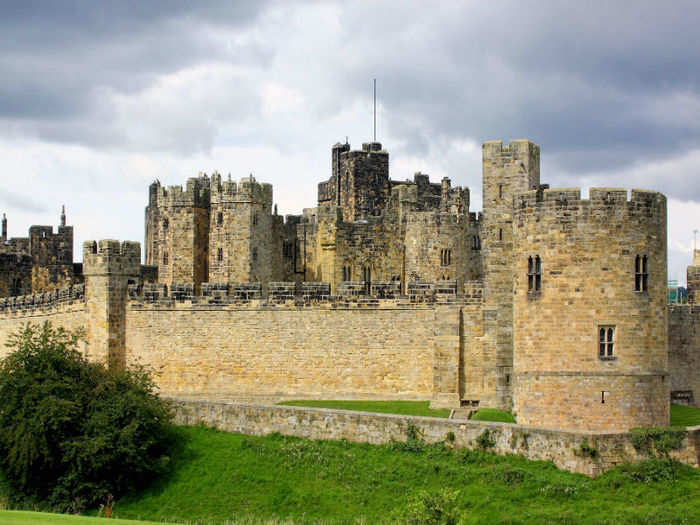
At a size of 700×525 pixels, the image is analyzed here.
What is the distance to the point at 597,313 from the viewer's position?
3241 centimetres

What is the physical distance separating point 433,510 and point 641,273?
388 inches

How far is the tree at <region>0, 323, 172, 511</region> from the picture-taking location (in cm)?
3391

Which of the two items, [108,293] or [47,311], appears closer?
[108,293]

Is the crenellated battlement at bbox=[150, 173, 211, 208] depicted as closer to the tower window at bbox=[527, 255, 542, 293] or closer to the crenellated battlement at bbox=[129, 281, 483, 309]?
the crenellated battlement at bbox=[129, 281, 483, 309]

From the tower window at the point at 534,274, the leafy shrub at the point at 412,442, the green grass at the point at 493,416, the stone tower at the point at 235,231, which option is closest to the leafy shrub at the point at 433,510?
the leafy shrub at the point at 412,442

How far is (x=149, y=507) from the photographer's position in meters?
33.1

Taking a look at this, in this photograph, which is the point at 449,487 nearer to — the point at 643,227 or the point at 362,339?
the point at 643,227

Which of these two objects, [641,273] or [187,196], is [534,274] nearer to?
[641,273]

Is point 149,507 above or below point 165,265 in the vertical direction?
below

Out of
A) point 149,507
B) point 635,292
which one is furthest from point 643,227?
point 149,507

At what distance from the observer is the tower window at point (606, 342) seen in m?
32.5

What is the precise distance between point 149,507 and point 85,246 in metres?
13.2

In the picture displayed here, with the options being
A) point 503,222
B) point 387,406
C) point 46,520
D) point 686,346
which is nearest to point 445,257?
point 686,346

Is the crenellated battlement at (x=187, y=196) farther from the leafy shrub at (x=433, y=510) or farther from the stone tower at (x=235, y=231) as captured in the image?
the leafy shrub at (x=433, y=510)
